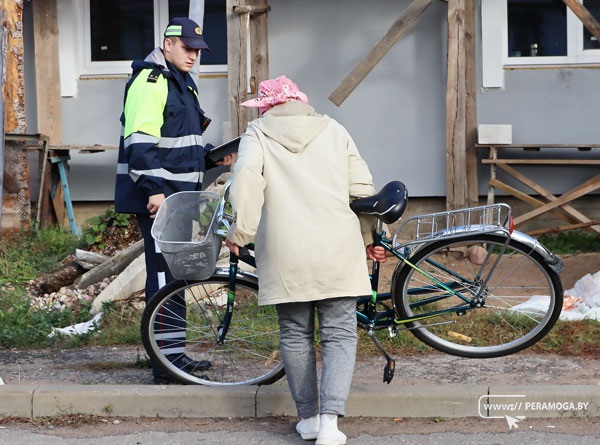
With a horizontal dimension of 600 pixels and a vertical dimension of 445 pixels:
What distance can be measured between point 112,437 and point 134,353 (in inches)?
64.2

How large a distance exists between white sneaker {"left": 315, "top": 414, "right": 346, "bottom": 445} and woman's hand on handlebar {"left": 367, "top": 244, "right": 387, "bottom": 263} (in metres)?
0.86

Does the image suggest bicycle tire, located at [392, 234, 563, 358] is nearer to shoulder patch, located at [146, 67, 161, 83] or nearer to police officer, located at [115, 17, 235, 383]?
police officer, located at [115, 17, 235, 383]

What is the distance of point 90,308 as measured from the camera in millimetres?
8141

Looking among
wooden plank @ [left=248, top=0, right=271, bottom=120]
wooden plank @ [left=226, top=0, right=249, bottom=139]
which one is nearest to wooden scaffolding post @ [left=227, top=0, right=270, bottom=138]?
wooden plank @ [left=226, top=0, right=249, bottom=139]

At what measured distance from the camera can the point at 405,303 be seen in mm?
5531

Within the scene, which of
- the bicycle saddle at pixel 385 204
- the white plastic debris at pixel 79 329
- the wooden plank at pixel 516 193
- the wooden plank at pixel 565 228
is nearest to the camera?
Answer: the bicycle saddle at pixel 385 204

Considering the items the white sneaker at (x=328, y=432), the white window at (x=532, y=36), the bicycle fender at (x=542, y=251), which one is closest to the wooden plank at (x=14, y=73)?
the white window at (x=532, y=36)

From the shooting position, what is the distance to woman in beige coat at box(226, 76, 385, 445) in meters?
4.74

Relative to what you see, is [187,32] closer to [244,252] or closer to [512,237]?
[244,252]

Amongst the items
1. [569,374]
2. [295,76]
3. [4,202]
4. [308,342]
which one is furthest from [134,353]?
[295,76]

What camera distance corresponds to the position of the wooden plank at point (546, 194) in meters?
10.1

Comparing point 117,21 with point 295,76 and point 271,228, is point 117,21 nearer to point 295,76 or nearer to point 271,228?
point 295,76

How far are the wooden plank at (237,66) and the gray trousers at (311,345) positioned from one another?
15.9 ft

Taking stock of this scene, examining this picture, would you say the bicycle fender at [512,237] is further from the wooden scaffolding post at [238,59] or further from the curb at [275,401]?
the wooden scaffolding post at [238,59]
